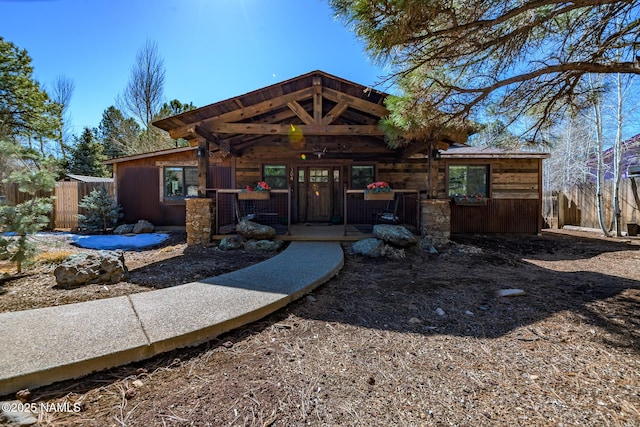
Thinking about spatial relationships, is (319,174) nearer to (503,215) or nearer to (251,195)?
(251,195)

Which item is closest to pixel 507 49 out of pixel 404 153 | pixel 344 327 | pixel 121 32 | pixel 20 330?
pixel 344 327

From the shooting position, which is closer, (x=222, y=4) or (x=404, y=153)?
(x=222, y=4)

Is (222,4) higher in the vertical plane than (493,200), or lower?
higher

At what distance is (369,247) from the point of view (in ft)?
16.7

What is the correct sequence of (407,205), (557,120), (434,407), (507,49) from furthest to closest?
(407,205), (557,120), (507,49), (434,407)

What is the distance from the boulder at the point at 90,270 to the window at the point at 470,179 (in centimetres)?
824

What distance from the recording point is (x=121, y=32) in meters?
6.73

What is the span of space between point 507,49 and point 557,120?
157 centimetres

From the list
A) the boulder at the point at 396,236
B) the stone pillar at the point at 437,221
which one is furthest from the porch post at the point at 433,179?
the boulder at the point at 396,236

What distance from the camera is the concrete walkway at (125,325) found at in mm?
1569

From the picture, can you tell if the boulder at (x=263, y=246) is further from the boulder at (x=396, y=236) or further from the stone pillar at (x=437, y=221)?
the stone pillar at (x=437, y=221)

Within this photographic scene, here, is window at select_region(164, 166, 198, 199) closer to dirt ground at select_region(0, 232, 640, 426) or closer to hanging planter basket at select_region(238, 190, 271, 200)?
hanging planter basket at select_region(238, 190, 271, 200)

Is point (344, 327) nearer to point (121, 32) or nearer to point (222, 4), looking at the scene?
point (222, 4)

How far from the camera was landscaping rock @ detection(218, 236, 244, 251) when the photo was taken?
18.0ft
